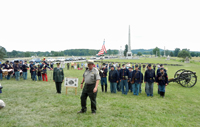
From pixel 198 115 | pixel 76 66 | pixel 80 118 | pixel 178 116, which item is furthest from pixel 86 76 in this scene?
pixel 76 66

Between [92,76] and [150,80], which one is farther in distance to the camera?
[150,80]

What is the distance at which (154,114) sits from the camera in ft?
18.7

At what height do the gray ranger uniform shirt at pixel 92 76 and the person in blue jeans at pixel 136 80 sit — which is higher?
the gray ranger uniform shirt at pixel 92 76

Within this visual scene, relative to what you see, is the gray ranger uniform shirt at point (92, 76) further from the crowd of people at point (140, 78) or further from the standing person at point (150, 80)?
the standing person at point (150, 80)

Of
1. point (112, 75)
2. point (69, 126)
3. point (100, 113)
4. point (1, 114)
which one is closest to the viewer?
point (69, 126)

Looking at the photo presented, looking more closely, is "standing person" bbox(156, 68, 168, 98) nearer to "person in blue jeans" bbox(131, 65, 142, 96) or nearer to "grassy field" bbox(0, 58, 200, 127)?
"person in blue jeans" bbox(131, 65, 142, 96)

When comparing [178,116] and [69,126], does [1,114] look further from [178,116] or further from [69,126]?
[178,116]

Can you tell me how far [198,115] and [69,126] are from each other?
5.27m

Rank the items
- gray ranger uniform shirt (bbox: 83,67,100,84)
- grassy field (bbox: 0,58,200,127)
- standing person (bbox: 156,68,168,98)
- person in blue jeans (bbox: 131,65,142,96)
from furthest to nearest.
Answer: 1. person in blue jeans (bbox: 131,65,142,96)
2. standing person (bbox: 156,68,168,98)
3. gray ranger uniform shirt (bbox: 83,67,100,84)
4. grassy field (bbox: 0,58,200,127)

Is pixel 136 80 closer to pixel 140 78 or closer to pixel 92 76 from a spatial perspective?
pixel 140 78

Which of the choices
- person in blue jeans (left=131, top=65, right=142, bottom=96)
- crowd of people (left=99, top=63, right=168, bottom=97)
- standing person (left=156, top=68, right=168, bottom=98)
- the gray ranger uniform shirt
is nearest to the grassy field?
the gray ranger uniform shirt

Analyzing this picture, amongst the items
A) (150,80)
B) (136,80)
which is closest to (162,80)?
(150,80)

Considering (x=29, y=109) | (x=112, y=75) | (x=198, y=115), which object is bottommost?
(x=198, y=115)

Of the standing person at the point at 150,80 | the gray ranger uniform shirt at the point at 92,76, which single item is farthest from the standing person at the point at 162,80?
the gray ranger uniform shirt at the point at 92,76
